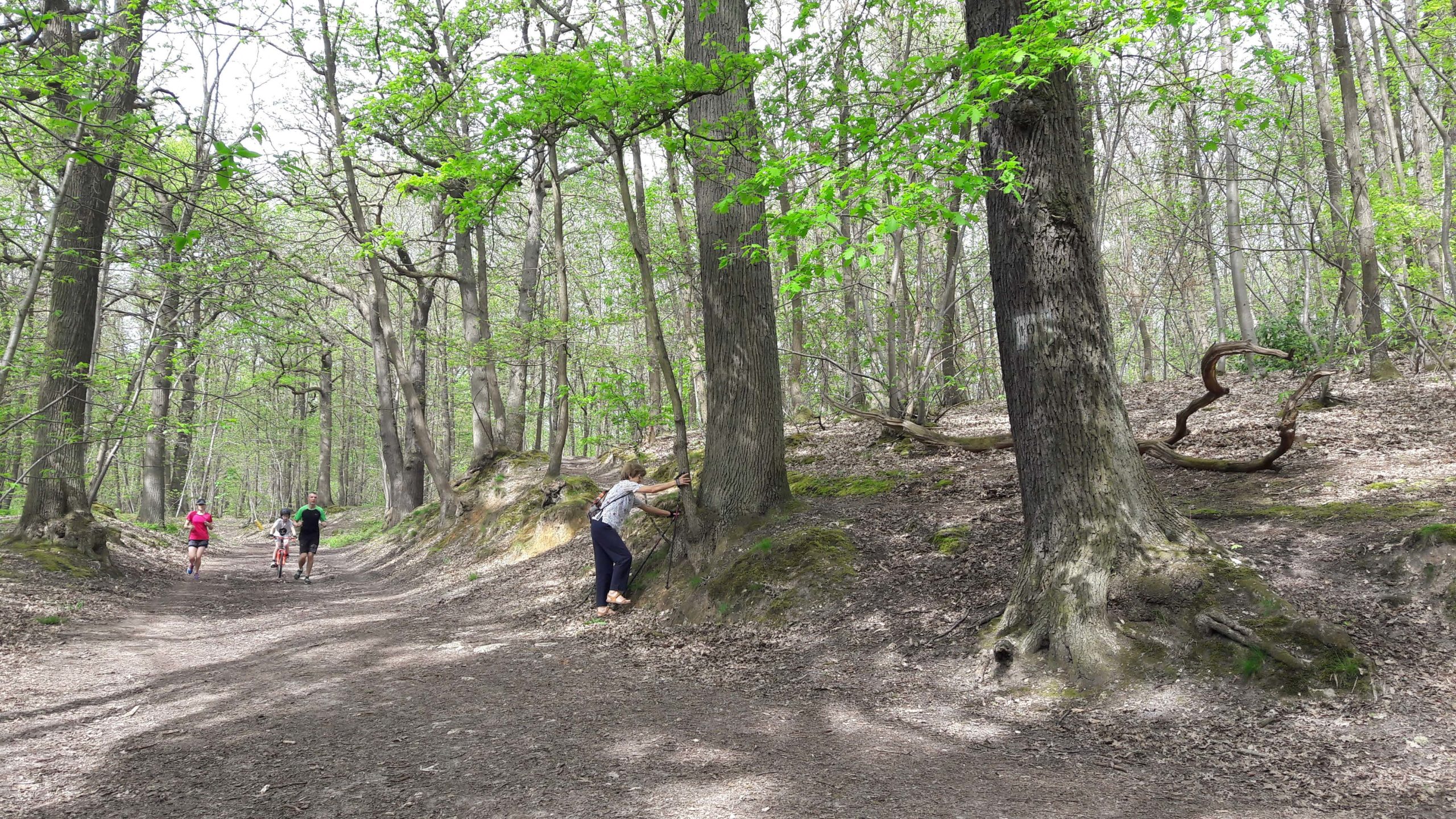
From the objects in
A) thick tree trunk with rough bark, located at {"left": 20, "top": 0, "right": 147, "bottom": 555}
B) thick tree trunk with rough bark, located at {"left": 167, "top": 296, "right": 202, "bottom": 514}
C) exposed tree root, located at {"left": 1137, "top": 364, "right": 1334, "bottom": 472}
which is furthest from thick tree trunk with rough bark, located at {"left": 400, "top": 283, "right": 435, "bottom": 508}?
exposed tree root, located at {"left": 1137, "top": 364, "right": 1334, "bottom": 472}

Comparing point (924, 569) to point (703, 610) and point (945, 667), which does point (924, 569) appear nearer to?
point (945, 667)

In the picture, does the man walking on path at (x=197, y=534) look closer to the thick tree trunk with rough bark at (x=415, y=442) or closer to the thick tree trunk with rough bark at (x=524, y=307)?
the thick tree trunk with rough bark at (x=524, y=307)

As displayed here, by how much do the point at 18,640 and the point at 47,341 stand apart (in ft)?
19.2

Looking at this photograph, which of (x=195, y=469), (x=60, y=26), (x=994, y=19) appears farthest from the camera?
(x=195, y=469)

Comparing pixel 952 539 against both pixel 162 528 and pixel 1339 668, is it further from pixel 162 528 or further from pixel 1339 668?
pixel 162 528

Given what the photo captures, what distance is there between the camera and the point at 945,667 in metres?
5.07

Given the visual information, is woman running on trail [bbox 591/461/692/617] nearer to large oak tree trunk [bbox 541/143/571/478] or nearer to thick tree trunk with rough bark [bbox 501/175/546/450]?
large oak tree trunk [bbox 541/143/571/478]

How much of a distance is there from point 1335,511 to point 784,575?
4415mm

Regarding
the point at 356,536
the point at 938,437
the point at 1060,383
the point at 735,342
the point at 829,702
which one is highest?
the point at 735,342

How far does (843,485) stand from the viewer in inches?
348

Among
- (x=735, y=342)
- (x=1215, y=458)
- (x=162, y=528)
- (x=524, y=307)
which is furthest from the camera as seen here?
(x=162, y=528)

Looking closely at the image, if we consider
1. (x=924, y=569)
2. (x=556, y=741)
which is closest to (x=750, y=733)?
(x=556, y=741)

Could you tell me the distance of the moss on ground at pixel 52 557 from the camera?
9.86m

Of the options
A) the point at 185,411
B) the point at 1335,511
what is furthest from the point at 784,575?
the point at 185,411
